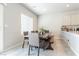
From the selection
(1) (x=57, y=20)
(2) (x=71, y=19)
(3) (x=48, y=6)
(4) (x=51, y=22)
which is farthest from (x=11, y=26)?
(2) (x=71, y=19)

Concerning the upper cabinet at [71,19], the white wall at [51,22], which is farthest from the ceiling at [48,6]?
the white wall at [51,22]

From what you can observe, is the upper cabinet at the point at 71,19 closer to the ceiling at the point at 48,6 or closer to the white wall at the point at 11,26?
the ceiling at the point at 48,6

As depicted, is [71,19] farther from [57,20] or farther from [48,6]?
[48,6]

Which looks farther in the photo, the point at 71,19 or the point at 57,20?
the point at 57,20

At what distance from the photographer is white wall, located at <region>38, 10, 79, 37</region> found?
404 inches

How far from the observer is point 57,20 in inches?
426

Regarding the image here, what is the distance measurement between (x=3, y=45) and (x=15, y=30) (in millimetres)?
1523

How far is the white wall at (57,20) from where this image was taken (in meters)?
10.3

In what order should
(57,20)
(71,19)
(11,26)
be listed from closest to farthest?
(11,26), (71,19), (57,20)

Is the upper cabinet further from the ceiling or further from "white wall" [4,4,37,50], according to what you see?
"white wall" [4,4,37,50]

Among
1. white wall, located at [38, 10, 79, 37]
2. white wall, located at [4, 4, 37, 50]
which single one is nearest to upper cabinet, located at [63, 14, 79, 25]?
white wall, located at [38, 10, 79, 37]

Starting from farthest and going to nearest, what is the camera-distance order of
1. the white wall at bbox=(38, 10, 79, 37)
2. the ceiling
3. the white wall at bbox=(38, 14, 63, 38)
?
the white wall at bbox=(38, 14, 63, 38)
the white wall at bbox=(38, 10, 79, 37)
the ceiling

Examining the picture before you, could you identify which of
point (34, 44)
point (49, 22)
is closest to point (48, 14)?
point (49, 22)

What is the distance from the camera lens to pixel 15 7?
6.09 metres
